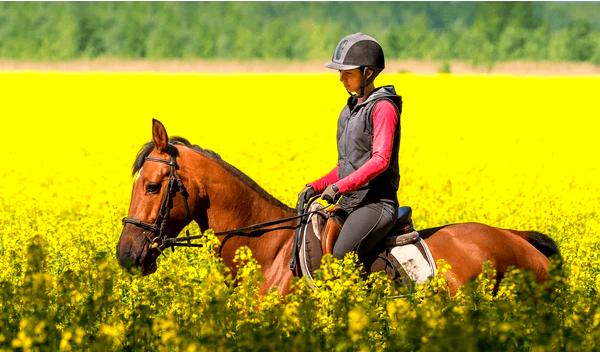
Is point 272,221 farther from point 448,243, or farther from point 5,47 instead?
point 5,47

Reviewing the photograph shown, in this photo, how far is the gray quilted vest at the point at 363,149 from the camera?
7.34 meters

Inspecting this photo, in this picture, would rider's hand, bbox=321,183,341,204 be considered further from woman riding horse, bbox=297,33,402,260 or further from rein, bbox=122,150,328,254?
rein, bbox=122,150,328,254

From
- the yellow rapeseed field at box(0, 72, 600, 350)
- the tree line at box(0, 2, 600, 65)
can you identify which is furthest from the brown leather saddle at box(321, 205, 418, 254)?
the tree line at box(0, 2, 600, 65)

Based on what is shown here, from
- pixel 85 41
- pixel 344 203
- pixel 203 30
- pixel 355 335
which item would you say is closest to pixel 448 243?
pixel 344 203

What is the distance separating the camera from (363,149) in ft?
24.2

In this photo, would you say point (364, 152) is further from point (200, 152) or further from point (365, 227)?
point (200, 152)

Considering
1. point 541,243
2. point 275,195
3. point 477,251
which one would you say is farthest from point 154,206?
point 275,195

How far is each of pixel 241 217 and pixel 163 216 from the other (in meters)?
0.54

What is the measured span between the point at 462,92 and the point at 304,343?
3162cm

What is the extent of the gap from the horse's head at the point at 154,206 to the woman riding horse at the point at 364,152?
79 cm

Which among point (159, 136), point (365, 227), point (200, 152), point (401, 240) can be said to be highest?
point (159, 136)

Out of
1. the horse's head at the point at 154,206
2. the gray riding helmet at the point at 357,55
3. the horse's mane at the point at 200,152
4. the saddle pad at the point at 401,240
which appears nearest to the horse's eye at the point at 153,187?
the horse's head at the point at 154,206

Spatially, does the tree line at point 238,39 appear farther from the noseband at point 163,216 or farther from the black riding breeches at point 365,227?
the black riding breeches at point 365,227

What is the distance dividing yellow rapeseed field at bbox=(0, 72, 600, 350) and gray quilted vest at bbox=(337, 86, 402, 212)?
0.80 m
